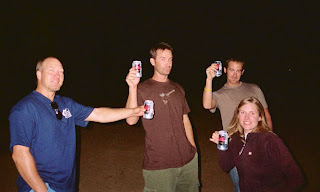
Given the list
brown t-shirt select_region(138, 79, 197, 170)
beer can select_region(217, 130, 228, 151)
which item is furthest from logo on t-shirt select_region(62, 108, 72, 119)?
beer can select_region(217, 130, 228, 151)

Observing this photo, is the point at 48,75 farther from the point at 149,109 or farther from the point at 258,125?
the point at 258,125

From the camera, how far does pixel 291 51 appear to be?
36.3m

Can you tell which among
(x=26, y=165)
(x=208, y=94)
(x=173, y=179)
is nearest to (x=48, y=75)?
(x=26, y=165)

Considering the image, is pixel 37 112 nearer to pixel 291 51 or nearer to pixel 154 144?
pixel 154 144

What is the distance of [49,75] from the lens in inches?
91.7

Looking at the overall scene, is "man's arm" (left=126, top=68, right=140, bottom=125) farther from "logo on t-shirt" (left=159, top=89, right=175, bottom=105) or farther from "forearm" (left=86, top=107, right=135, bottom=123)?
"logo on t-shirt" (left=159, top=89, right=175, bottom=105)

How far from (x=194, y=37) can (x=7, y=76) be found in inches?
1303

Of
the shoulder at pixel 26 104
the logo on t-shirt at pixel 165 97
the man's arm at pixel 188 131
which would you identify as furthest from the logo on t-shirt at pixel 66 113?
the man's arm at pixel 188 131

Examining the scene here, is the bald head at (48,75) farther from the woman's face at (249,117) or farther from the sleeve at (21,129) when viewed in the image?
the woman's face at (249,117)

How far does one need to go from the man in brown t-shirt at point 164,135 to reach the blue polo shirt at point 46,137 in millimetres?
870

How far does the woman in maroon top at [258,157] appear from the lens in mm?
2078

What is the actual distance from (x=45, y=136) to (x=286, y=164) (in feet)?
7.06

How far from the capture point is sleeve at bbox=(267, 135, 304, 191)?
204 centimetres

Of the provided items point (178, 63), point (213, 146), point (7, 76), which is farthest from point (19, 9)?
point (213, 146)
